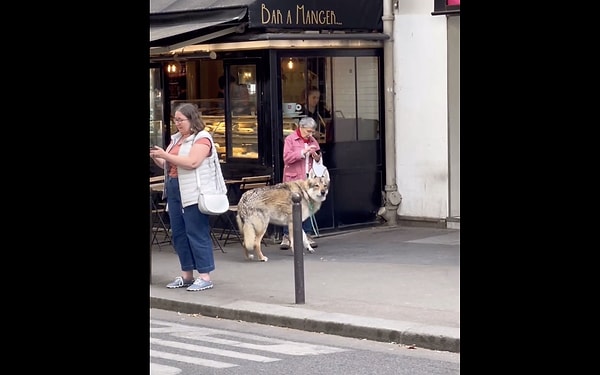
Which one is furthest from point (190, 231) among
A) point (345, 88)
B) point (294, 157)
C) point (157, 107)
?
point (157, 107)

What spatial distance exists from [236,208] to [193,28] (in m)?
2.23

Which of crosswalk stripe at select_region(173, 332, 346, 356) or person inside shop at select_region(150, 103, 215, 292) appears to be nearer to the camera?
crosswalk stripe at select_region(173, 332, 346, 356)

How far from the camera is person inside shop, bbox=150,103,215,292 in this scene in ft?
32.8

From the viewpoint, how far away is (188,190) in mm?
10062

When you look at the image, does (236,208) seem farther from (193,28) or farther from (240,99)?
(193,28)

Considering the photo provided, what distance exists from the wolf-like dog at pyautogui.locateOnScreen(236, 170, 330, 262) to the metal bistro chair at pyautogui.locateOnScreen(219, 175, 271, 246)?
643mm

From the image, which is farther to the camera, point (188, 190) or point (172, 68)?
point (172, 68)

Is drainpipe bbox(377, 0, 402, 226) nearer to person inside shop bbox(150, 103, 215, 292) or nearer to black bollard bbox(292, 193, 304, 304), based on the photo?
person inside shop bbox(150, 103, 215, 292)

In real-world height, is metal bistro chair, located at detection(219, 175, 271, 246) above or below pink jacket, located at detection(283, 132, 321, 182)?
below

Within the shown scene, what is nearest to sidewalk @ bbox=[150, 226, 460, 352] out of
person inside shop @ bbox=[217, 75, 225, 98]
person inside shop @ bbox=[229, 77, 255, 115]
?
person inside shop @ bbox=[229, 77, 255, 115]

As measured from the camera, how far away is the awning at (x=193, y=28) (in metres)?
12.5

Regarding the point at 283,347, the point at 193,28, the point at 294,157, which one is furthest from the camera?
the point at 193,28
